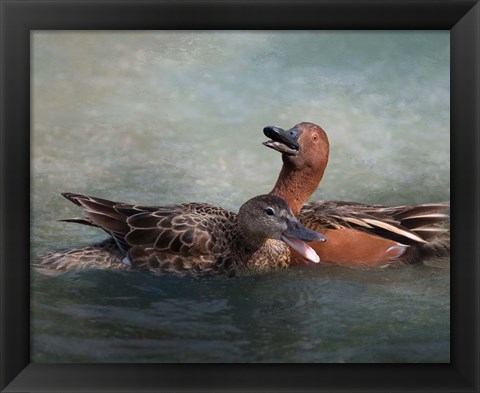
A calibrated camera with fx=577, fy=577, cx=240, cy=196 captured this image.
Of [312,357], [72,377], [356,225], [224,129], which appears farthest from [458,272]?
[72,377]

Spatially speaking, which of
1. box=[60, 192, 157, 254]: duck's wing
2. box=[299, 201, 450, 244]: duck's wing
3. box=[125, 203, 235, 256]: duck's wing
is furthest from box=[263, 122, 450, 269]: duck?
box=[60, 192, 157, 254]: duck's wing

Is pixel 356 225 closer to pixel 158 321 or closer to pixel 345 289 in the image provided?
pixel 345 289

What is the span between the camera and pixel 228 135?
2213mm

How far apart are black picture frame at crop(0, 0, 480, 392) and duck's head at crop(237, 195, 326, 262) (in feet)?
1.57

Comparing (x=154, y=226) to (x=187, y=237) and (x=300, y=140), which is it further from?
(x=300, y=140)

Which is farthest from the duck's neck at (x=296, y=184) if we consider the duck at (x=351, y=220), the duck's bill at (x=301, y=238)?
the duck's bill at (x=301, y=238)

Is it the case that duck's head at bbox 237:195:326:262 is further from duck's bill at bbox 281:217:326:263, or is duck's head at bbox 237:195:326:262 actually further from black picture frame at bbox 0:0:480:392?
black picture frame at bbox 0:0:480:392

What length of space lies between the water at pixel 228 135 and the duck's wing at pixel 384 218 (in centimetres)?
5

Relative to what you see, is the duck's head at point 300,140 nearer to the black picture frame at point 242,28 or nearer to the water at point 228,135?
the water at point 228,135

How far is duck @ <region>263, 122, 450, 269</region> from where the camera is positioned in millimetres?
2213

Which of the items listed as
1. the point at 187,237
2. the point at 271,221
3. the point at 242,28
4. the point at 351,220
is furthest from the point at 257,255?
the point at 242,28

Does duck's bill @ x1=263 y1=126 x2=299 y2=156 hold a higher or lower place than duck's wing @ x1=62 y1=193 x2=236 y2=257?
higher

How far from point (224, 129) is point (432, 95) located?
0.81 metres

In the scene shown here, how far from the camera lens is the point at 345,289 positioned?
7.16 feet
